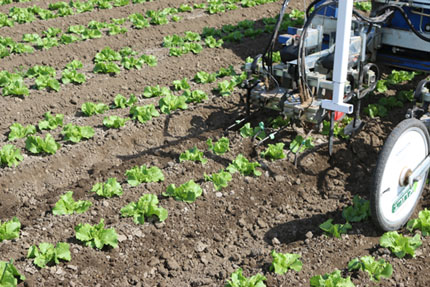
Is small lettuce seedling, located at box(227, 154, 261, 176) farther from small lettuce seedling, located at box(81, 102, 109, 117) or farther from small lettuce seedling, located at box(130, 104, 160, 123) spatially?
small lettuce seedling, located at box(81, 102, 109, 117)

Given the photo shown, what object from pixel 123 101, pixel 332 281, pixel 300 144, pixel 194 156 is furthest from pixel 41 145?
pixel 332 281

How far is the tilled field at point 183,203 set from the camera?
4422 millimetres

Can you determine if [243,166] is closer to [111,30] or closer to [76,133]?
[76,133]

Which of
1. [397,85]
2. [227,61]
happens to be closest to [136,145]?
[227,61]

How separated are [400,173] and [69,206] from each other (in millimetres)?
2910

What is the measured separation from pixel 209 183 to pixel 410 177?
6.24 feet

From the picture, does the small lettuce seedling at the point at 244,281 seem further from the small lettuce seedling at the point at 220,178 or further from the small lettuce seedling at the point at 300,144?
the small lettuce seedling at the point at 300,144

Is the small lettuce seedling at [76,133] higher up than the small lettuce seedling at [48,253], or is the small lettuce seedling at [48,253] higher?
the small lettuce seedling at [76,133]

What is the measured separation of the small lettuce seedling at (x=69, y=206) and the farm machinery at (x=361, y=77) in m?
2.13

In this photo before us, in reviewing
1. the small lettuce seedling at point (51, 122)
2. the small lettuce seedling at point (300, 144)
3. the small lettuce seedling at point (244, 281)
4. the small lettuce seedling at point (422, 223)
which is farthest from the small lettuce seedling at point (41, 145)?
the small lettuce seedling at point (422, 223)

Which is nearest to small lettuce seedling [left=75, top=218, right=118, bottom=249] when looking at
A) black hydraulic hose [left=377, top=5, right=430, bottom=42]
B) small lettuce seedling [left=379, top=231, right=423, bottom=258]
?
small lettuce seedling [left=379, top=231, right=423, bottom=258]

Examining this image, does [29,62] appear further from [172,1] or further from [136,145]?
[172,1]

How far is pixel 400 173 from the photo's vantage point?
4.51m

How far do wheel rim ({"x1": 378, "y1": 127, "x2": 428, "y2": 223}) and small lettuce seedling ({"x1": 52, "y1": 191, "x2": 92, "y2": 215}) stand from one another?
2601mm
